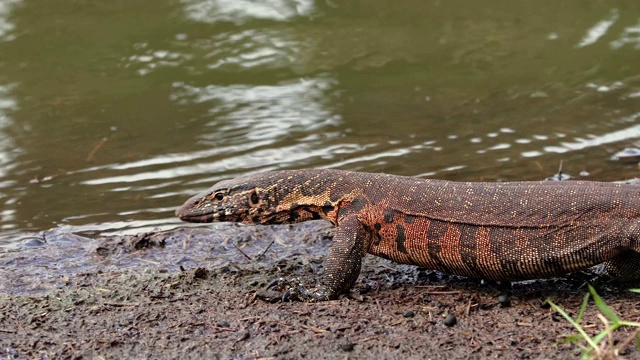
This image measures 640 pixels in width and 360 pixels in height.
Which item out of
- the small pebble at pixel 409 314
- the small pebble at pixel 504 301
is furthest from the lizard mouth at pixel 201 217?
the small pebble at pixel 504 301

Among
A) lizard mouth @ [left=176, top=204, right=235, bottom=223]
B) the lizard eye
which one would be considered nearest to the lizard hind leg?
the lizard eye

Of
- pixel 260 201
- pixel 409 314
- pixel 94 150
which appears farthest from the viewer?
pixel 94 150

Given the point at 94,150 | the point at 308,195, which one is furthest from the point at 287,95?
the point at 308,195

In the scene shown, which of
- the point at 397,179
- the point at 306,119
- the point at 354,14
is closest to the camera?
the point at 397,179

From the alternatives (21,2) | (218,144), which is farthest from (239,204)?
(21,2)

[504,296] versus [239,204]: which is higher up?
[239,204]

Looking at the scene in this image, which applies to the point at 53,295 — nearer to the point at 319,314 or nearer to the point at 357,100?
the point at 319,314

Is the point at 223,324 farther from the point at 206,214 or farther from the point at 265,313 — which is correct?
the point at 206,214

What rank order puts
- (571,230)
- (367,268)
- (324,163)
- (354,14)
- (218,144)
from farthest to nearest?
1. (354,14)
2. (218,144)
3. (324,163)
4. (367,268)
5. (571,230)
